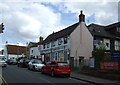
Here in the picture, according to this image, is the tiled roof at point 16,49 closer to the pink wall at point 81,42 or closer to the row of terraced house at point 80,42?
the row of terraced house at point 80,42

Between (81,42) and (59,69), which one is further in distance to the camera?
(81,42)

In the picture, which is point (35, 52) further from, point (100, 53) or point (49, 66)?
point (49, 66)

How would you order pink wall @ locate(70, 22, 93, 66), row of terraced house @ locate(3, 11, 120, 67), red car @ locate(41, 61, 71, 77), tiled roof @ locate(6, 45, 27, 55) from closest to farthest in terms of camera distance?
red car @ locate(41, 61, 71, 77), row of terraced house @ locate(3, 11, 120, 67), pink wall @ locate(70, 22, 93, 66), tiled roof @ locate(6, 45, 27, 55)

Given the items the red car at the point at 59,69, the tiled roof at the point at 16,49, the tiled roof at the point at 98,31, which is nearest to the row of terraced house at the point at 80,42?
the tiled roof at the point at 98,31

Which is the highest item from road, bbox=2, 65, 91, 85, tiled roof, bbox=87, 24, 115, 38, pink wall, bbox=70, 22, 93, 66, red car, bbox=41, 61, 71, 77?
tiled roof, bbox=87, 24, 115, 38

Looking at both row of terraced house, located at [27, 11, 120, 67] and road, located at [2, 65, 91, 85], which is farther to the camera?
row of terraced house, located at [27, 11, 120, 67]

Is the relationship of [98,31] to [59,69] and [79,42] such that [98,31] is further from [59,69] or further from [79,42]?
[59,69]

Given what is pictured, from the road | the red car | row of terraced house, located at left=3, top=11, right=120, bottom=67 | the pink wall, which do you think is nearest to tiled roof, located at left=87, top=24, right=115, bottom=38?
row of terraced house, located at left=3, top=11, right=120, bottom=67

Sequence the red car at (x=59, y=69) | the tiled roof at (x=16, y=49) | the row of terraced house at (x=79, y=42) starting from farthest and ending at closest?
1. the tiled roof at (x=16, y=49)
2. the row of terraced house at (x=79, y=42)
3. the red car at (x=59, y=69)

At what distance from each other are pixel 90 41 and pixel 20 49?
57.7m

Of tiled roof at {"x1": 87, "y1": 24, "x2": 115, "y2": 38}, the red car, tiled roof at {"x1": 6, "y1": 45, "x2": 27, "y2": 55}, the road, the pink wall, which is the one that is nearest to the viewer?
the road

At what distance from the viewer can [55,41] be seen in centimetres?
4294

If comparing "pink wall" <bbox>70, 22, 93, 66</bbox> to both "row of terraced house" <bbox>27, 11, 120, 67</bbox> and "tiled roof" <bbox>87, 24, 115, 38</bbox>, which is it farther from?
"tiled roof" <bbox>87, 24, 115, 38</bbox>

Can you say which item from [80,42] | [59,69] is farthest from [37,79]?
[80,42]
